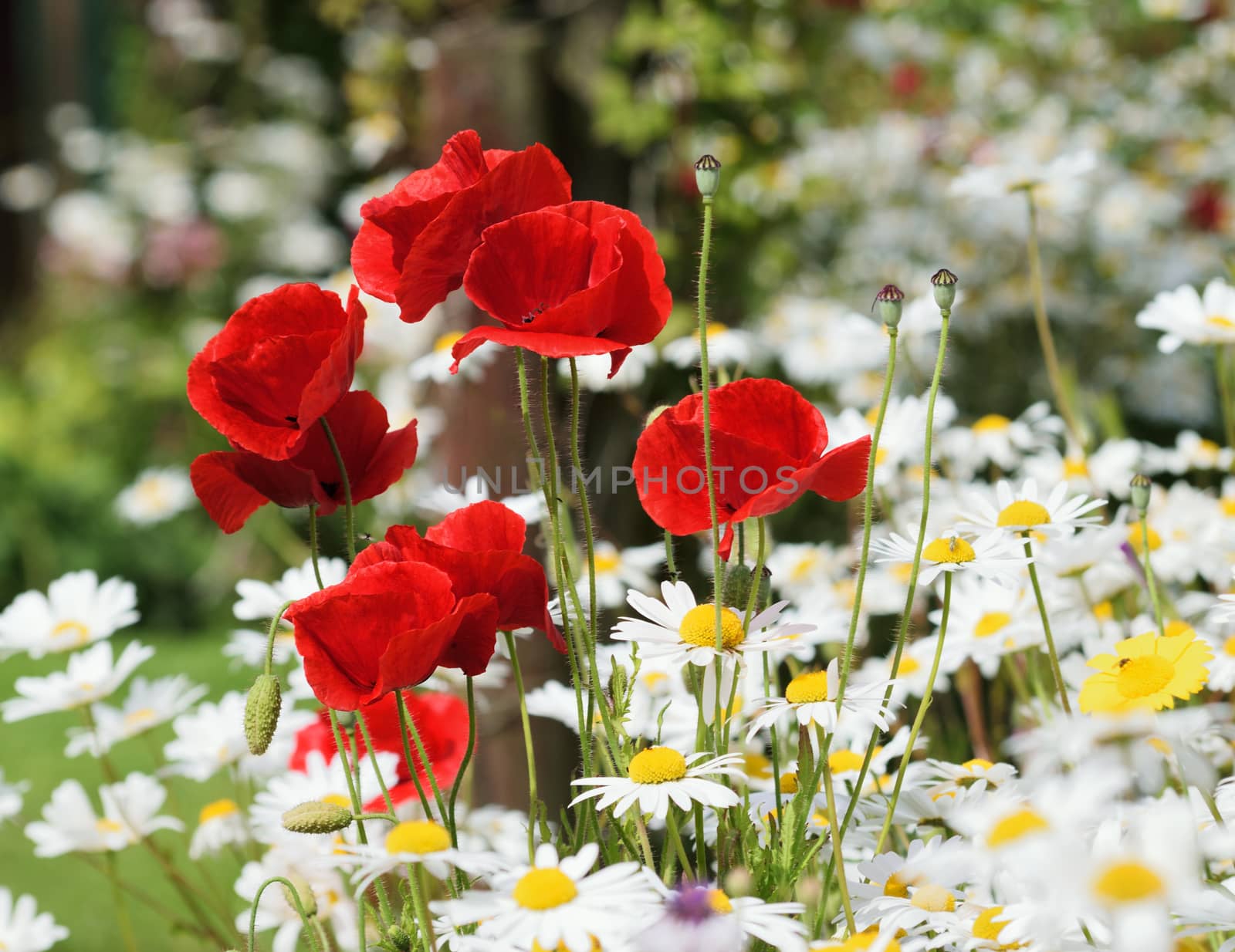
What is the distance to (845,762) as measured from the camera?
1002mm

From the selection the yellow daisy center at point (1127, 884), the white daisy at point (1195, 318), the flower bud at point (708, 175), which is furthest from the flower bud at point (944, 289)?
the white daisy at point (1195, 318)

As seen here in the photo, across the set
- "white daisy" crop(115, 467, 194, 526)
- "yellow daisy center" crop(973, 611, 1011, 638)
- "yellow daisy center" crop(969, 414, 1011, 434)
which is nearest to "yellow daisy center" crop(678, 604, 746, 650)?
"yellow daisy center" crop(973, 611, 1011, 638)

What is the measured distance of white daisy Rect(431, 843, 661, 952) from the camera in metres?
0.61

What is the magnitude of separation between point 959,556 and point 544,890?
1.25 ft

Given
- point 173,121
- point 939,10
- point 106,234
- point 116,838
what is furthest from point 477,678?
point 173,121

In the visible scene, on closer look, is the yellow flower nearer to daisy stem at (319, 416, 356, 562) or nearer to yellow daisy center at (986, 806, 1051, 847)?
yellow daisy center at (986, 806, 1051, 847)

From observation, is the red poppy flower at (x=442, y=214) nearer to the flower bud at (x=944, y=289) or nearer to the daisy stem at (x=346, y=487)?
the daisy stem at (x=346, y=487)

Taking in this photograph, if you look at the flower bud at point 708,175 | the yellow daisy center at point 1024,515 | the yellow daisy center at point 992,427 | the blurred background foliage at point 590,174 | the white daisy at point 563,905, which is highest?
the blurred background foliage at point 590,174

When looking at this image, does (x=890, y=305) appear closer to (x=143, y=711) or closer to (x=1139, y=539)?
(x=1139, y=539)

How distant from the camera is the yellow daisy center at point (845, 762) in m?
1.00

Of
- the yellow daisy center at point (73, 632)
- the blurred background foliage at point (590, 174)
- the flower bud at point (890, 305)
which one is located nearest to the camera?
the flower bud at point (890, 305)

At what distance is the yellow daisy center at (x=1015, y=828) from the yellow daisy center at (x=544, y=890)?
0.75ft

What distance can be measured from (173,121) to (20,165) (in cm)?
150

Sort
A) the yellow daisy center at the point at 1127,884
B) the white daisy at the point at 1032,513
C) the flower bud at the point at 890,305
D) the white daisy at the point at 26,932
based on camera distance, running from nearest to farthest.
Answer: the yellow daisy center at the point at 1127,884
the flower bud at the point at 890,305
the white daisy at the point at 1032,513
the white daisy at the point at 26,932
